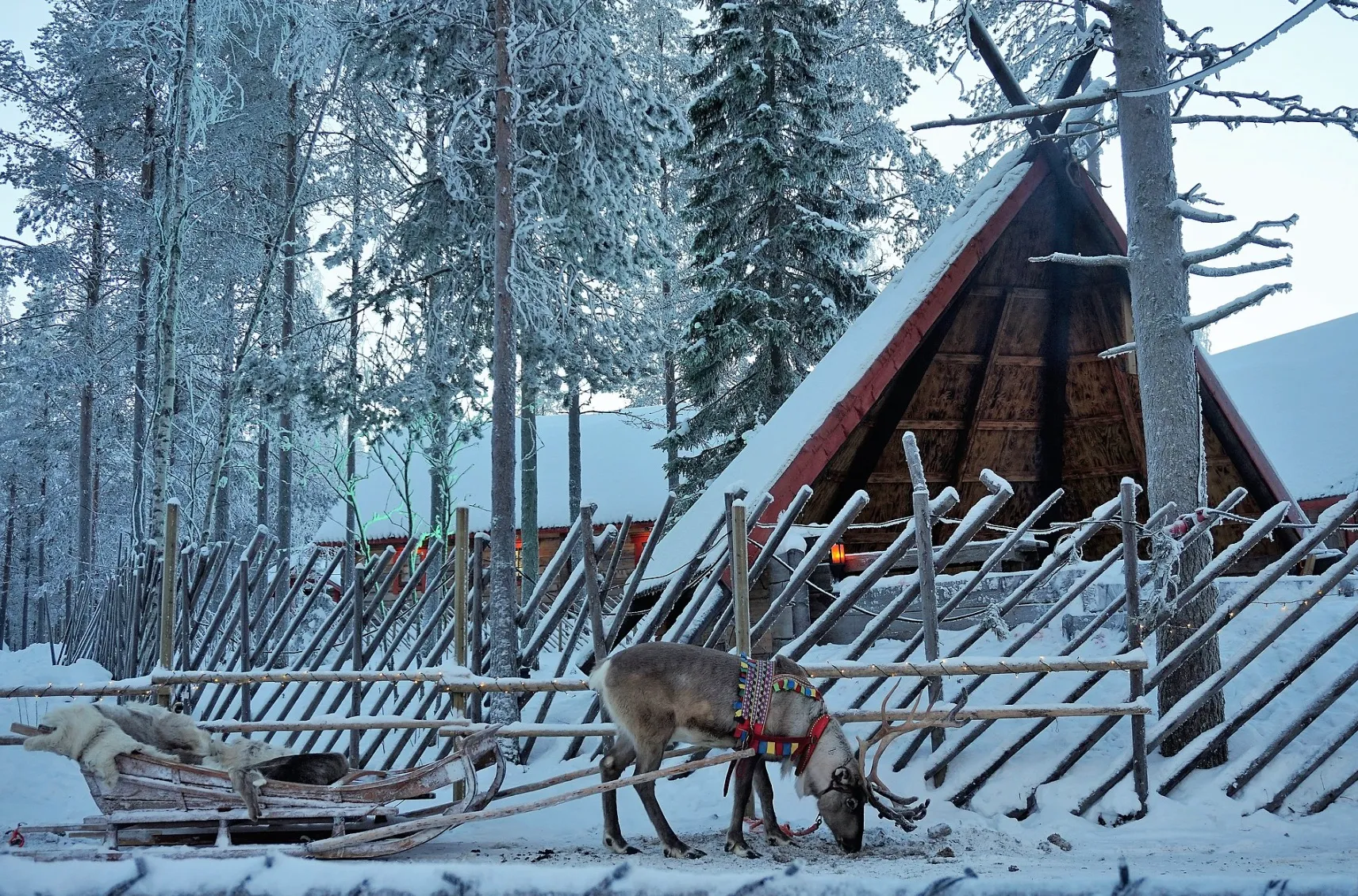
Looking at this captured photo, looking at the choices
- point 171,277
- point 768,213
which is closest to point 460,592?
point 171,277

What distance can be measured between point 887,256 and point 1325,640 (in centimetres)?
1539

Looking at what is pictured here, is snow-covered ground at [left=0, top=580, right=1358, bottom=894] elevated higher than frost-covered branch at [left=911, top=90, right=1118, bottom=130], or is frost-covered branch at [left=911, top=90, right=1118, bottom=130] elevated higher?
frost-covered branch at [left=911, top=90, right=1118, bottom=130]

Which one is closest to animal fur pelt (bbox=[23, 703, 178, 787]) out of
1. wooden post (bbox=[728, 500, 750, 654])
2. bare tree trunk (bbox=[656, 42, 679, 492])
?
wooden post (bbox=[728, 500, 750, 654])

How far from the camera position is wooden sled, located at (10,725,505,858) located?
4074 mm

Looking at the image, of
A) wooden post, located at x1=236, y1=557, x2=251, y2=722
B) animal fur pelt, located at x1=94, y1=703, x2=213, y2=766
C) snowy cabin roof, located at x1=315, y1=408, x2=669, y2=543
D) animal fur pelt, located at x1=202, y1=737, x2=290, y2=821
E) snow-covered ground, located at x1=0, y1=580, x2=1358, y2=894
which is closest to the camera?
snow-covered ground, located at x1=0, y1=580, x2=1358, y2=894

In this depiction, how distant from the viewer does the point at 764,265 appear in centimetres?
1473

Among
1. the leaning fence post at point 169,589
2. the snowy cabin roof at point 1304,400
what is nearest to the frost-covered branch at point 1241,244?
the leaning fence post at point 169,589

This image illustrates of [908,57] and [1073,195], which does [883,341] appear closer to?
[1073,195]

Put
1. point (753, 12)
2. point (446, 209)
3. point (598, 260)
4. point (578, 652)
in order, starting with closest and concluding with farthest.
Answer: point (578, 652), point (446, 209), point (598, 260), point (753, 12)

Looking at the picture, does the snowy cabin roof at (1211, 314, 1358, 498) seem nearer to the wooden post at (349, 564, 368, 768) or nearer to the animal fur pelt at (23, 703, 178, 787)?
the wooden post at (349, 564, 368, 768)

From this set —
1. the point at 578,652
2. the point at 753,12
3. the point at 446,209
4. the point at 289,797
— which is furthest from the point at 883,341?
the point at 753,12

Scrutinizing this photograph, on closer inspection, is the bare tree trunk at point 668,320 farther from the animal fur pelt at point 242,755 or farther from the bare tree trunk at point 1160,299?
the animal fur pelt at point 242,755

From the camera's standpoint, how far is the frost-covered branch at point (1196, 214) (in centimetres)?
533

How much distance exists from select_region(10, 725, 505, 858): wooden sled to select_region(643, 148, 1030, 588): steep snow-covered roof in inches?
111
